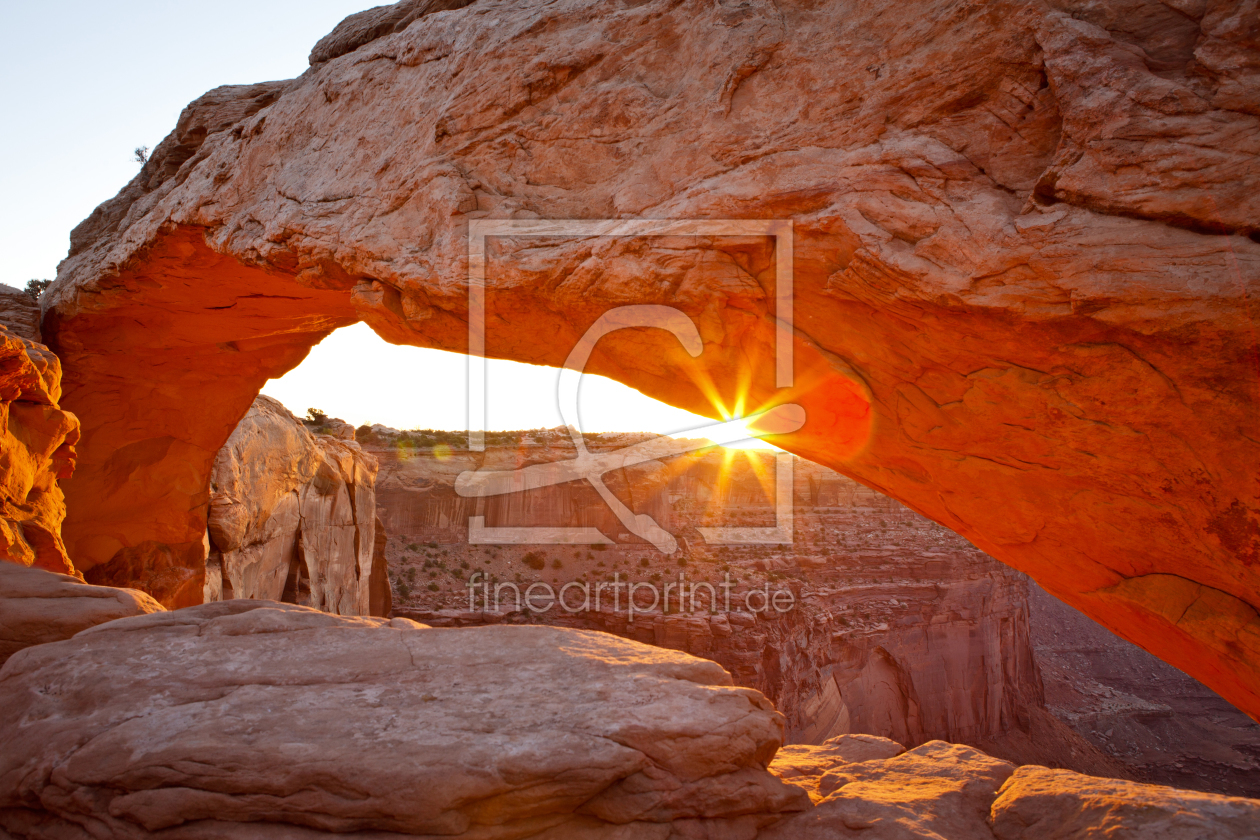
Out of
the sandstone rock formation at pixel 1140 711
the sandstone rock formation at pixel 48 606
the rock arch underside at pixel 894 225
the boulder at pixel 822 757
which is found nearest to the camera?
the rock arch underside at pixel 894 225

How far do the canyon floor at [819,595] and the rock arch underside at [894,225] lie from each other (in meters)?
17.2

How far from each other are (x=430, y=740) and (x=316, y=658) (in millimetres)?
1129

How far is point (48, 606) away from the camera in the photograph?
15.2 ft

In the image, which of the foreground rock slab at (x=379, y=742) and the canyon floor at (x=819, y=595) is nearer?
the foreground rock slab at (x=379, y=742)

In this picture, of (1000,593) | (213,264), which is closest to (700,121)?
(213,264)

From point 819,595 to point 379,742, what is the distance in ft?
80.9

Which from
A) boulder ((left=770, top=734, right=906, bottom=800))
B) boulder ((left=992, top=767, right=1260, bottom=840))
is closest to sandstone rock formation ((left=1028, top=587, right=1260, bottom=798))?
boulder ((left=770, top=734, right=906, bottom=800))

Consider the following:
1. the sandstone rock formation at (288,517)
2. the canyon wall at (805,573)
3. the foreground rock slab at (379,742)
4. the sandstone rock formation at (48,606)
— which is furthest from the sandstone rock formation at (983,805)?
the canyon wall at (805,573)

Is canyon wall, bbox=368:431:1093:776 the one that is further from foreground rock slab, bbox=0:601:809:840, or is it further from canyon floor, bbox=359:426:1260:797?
foreground rock slab, bbox=0:601:809:840

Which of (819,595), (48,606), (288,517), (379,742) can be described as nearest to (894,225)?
(379,742)

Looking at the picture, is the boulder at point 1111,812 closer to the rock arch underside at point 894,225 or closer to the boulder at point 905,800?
the boulder at point 905,800

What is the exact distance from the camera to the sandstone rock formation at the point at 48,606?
4477mm

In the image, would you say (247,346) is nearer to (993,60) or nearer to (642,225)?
(642,225)

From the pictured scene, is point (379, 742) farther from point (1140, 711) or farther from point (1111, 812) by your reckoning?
point (1140, 711)
